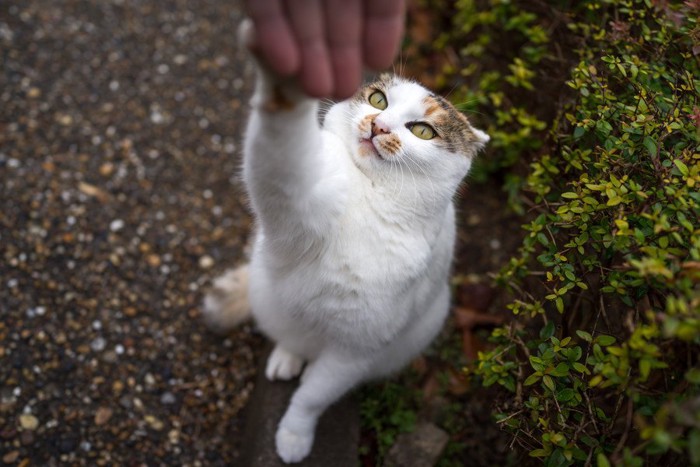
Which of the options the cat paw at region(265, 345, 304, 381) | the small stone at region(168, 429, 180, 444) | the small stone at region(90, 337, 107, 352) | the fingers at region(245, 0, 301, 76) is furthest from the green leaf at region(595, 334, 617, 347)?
the small stone at region(90, 337, 107, 352)

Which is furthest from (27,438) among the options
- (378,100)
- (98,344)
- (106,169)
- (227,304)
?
(378,100)

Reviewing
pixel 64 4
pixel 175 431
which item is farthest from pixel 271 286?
pixel 64 4

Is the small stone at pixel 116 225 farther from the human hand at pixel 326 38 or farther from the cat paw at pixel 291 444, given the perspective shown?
the human hand at pixel 326 38

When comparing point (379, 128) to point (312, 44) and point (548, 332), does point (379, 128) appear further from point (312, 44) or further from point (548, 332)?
point (548, 332)

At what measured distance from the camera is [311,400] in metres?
1.88

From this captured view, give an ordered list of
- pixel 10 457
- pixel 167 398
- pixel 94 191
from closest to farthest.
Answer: pixel 10 457 → pixel 167 398 → pixel 94 191

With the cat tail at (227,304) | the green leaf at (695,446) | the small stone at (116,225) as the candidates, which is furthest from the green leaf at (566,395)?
the small stone at (116,225)

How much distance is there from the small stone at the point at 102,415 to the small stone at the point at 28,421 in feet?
0.64

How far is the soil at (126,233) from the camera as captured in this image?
2.15 metres

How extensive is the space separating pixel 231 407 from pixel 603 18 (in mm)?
2038

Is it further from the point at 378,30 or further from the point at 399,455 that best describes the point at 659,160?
the point at 399,455

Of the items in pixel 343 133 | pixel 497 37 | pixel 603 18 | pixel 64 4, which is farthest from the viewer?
pixel 64 4

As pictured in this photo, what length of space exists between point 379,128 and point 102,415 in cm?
148

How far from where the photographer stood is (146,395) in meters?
2.23
